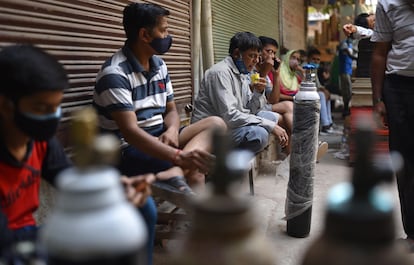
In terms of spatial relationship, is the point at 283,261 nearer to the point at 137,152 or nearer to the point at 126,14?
the point at 137,152

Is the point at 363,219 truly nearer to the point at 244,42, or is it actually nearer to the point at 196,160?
the point at 196,160

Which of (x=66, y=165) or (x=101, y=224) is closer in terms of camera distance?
(x=101, y=224)

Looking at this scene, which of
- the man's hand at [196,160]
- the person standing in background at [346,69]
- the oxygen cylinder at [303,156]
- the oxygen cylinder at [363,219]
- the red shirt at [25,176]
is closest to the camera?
the oxygen cylinder at [363,219]

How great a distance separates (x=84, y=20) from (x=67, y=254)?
2464 mm

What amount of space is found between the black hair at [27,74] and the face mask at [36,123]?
2.5 inches

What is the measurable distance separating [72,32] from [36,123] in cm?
161

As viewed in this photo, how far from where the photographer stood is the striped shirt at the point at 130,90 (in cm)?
266

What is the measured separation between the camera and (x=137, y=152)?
2838 millimetres

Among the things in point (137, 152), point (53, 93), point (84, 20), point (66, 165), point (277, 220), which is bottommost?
point (277, 220)

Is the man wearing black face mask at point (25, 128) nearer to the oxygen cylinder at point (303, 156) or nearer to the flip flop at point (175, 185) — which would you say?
the flip flop at point (175, 185)

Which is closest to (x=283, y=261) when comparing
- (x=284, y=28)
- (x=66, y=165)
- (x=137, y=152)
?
(x=137, y=152)

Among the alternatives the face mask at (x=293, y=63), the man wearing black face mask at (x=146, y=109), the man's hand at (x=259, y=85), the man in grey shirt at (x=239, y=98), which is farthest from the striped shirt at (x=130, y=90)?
the face mask at (x=293, y=63)

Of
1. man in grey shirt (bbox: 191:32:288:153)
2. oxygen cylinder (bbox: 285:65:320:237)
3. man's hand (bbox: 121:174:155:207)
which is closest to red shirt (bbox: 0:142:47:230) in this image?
man's hand (bbox: 121:174:155:207)

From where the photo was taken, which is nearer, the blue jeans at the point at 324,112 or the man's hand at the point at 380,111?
the man's hand at the point at 380,111
